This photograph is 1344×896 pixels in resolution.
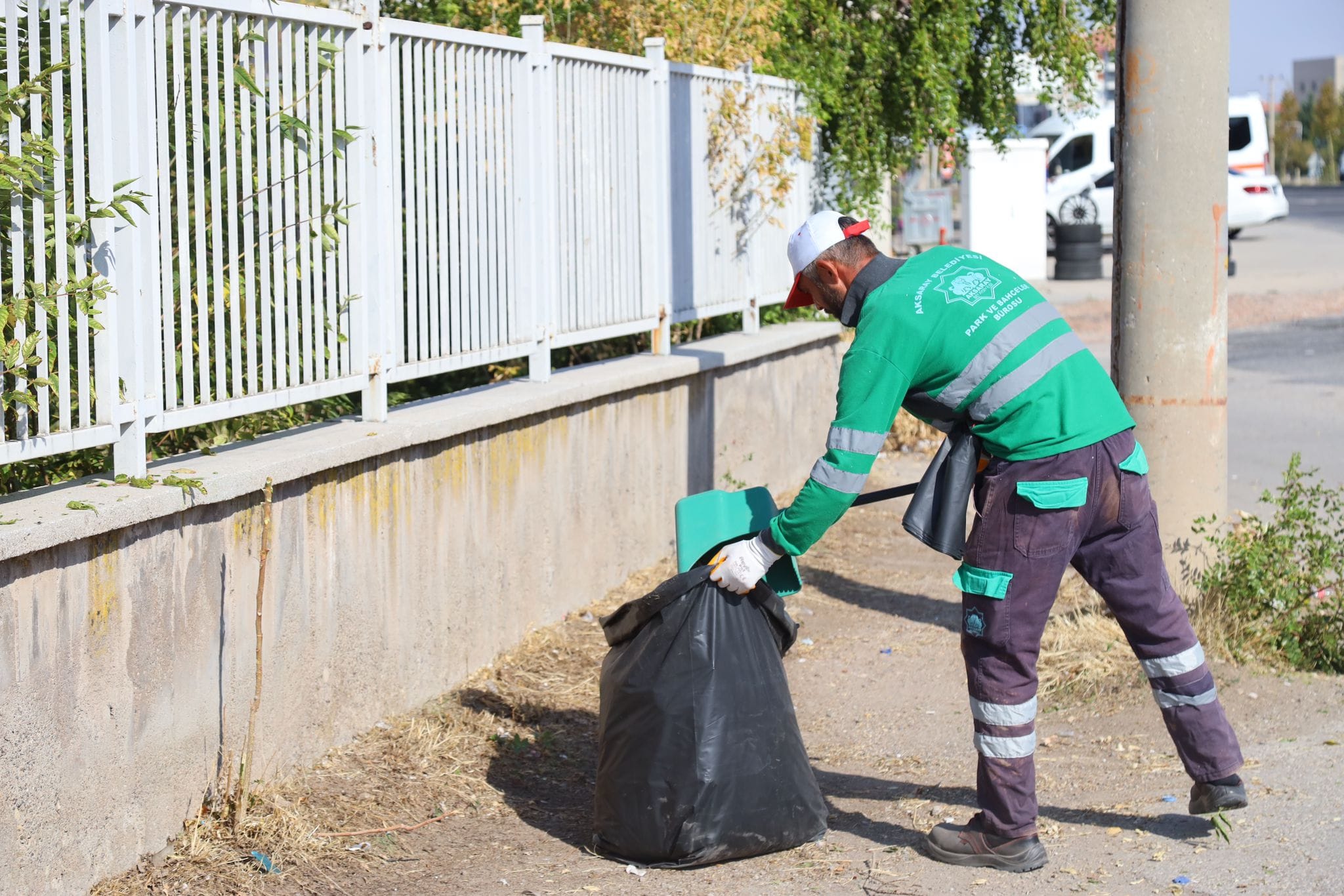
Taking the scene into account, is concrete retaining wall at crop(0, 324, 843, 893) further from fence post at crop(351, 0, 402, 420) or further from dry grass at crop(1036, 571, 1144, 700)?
dry grass at crop(1036, 571, 1144, 700)

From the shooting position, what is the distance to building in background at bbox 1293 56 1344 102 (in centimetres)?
13775

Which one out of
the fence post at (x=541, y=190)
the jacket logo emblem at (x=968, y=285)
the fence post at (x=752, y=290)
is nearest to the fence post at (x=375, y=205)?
the fence post at (x=541, y=190)

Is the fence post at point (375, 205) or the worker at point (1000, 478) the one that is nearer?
the worker at point (1000, 478)

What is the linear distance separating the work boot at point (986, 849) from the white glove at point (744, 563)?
32.3 inches

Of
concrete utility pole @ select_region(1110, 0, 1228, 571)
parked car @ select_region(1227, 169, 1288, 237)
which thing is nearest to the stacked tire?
parked car @ select_region(1227, 169, 1288, 237)

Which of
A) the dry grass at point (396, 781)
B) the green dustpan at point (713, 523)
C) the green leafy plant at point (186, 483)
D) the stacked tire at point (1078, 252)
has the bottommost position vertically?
the dry grass at point (396, 781)

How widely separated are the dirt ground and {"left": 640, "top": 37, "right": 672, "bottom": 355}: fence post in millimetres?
1797

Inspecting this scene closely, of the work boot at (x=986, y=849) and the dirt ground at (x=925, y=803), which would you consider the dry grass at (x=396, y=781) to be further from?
the work boot at (x=986, y=849)

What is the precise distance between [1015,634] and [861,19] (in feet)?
21.7

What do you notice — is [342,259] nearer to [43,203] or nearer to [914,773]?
[43,203]

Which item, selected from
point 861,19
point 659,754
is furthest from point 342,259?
point 861,19

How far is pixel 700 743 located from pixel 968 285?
1.28 m

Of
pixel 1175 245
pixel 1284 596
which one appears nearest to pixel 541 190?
pixel 1175 245

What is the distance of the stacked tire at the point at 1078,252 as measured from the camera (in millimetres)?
21547
